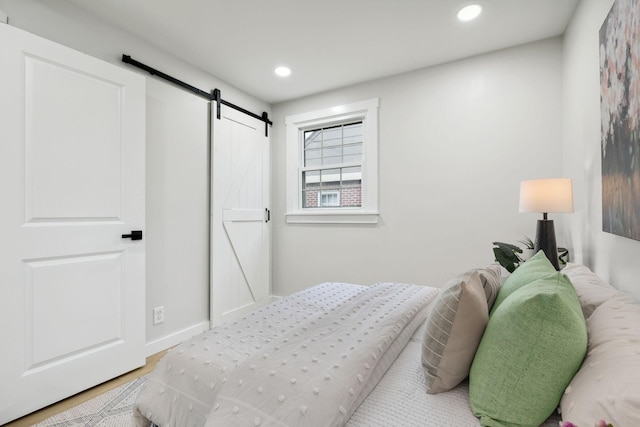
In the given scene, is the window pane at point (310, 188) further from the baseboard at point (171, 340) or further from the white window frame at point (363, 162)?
the baseboard at point (171, 340)

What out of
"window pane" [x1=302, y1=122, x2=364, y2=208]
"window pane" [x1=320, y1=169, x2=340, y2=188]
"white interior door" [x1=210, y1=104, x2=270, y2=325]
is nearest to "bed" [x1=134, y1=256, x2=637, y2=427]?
"white interior door" [x1=210, y1=104, x2=270, y2=325]

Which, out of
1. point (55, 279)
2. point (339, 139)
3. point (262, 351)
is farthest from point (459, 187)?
point (55, 279)

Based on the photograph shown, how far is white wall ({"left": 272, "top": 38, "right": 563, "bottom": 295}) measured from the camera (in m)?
2.60

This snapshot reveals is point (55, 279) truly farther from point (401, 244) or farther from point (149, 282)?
point (401, 244)

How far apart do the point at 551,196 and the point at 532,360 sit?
1.55 meters

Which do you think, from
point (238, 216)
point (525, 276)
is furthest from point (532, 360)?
point (238, 216)

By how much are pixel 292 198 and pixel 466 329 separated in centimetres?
304

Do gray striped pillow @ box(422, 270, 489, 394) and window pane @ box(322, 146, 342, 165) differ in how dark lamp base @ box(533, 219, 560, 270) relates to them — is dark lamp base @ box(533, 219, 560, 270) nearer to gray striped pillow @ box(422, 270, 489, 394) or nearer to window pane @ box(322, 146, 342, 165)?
gray striped pillow @ box(422, 270, 489, 394)

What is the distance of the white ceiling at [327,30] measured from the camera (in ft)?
6.98

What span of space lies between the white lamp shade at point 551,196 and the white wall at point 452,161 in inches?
29.7

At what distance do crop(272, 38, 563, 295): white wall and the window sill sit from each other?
8 centimetres

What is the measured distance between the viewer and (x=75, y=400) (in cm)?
191

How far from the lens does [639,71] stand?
3.59ft

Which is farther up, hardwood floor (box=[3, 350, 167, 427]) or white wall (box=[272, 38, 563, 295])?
white wall (box=[272, 38, 563, 295])
